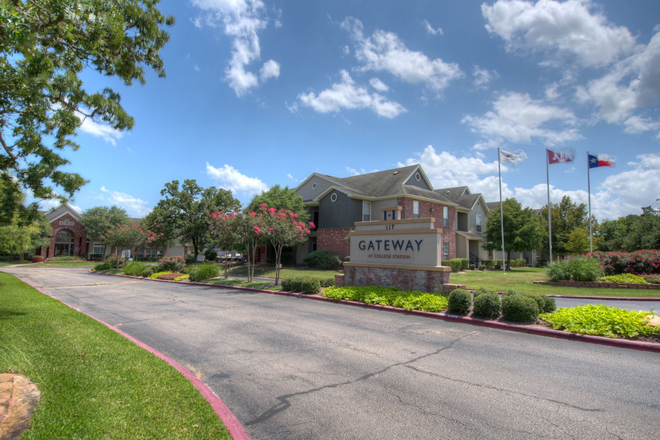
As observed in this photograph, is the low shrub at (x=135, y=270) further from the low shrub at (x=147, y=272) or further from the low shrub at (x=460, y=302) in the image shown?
the low shrub at (x=460, y=302)

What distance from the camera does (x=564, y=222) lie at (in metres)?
42.9

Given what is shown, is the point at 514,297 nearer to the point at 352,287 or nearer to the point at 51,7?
the point at 352,287

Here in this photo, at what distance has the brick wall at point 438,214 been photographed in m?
28.7

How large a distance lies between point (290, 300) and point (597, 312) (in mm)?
9477

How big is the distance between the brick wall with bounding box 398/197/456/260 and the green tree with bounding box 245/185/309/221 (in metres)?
8.49

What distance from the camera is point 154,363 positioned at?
18.3 ft

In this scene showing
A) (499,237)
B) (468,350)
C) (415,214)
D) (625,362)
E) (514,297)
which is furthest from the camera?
(499,237)

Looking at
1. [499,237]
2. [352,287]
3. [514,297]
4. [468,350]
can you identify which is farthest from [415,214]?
[468,350]

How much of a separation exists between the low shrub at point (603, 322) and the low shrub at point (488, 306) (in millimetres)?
1128

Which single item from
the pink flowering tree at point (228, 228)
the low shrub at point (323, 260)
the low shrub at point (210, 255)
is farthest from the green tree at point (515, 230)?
the low shrub at point (210, 255)

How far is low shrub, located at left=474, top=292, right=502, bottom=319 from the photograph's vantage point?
9.18 meters

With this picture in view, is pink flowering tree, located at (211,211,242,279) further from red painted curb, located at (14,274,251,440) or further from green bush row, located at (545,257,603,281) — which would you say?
green bush row, located at (545,257,603,281)

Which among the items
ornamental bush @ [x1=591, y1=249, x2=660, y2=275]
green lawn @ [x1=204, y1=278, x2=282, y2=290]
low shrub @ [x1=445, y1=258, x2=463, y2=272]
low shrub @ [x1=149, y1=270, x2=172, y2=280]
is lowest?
low shrub @ [x1=149, y1=270, x2=172, y2=280]

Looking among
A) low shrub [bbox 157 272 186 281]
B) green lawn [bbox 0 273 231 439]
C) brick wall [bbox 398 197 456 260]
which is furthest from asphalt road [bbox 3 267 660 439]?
brick wall [bbox 398 197 456 260]
